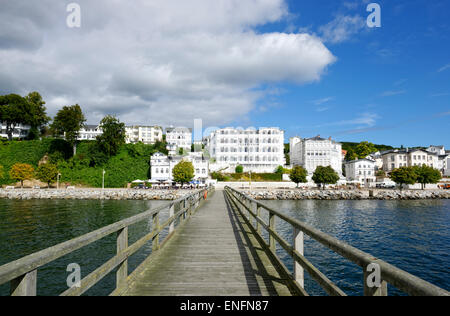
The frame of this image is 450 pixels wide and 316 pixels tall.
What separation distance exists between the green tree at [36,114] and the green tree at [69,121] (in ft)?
54.7

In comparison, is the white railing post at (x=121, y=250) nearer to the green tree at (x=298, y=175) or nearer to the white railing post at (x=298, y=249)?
the white railing post at (x=298, y=249)

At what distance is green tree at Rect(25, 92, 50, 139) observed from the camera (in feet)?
272

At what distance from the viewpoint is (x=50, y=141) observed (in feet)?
252

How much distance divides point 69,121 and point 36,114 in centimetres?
2289

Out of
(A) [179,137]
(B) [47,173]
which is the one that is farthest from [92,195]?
(A) [179,137]

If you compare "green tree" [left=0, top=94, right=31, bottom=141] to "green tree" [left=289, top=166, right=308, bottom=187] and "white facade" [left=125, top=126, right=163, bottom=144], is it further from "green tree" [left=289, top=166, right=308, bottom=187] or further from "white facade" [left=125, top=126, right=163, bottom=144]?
"green tree" [left=289, top=166, right=308, bottom=187]

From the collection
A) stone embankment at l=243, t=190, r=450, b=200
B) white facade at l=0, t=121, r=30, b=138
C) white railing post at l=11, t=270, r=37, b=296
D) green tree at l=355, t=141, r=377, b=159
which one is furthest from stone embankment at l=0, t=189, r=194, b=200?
green tree at l=355, t=141, r=377, b=159

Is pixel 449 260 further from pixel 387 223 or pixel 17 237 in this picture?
pixel 17 237

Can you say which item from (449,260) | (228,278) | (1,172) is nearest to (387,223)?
(449,260)

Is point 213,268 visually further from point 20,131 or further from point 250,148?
point 20,131

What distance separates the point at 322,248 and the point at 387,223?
15957mm

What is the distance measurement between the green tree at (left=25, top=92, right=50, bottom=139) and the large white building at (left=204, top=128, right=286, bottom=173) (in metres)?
57.4

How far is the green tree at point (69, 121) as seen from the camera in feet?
235
